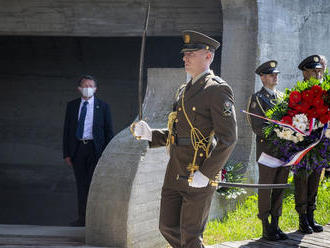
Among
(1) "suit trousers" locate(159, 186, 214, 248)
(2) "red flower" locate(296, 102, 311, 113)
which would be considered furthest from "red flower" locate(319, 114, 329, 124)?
(1) "suit trousers" locate(159, 186, 214, 248)

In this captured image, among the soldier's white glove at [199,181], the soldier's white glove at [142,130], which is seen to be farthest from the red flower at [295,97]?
the soldier's white glove at [199,181]

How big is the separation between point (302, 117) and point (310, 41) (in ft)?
13.3

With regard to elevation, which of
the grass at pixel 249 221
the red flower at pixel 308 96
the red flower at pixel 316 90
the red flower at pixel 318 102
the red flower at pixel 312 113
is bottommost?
the grass at pixel 249 221

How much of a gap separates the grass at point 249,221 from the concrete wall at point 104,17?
350 centimetres

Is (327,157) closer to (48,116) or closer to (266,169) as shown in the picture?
(266,169)

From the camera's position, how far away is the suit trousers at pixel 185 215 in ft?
14.4

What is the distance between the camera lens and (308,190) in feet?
22.5

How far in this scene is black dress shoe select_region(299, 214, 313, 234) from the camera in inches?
263

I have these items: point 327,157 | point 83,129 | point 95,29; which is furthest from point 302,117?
point 95,29

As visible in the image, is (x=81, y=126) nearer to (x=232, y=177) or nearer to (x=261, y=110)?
Result: (x=232, y=177)

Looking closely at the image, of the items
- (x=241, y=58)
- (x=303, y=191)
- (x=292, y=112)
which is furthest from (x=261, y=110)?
(x=241, y=58)

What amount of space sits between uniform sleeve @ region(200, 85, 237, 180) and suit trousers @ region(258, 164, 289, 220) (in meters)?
2.15

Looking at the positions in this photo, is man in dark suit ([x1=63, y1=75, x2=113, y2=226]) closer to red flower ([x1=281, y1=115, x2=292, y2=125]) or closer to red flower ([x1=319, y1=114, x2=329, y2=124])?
red flower ([x1=281, y1=115, x2=292, y2=125])

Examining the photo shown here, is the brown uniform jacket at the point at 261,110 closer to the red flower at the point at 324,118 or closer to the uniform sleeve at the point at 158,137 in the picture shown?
the red flower at the point at 324,118
